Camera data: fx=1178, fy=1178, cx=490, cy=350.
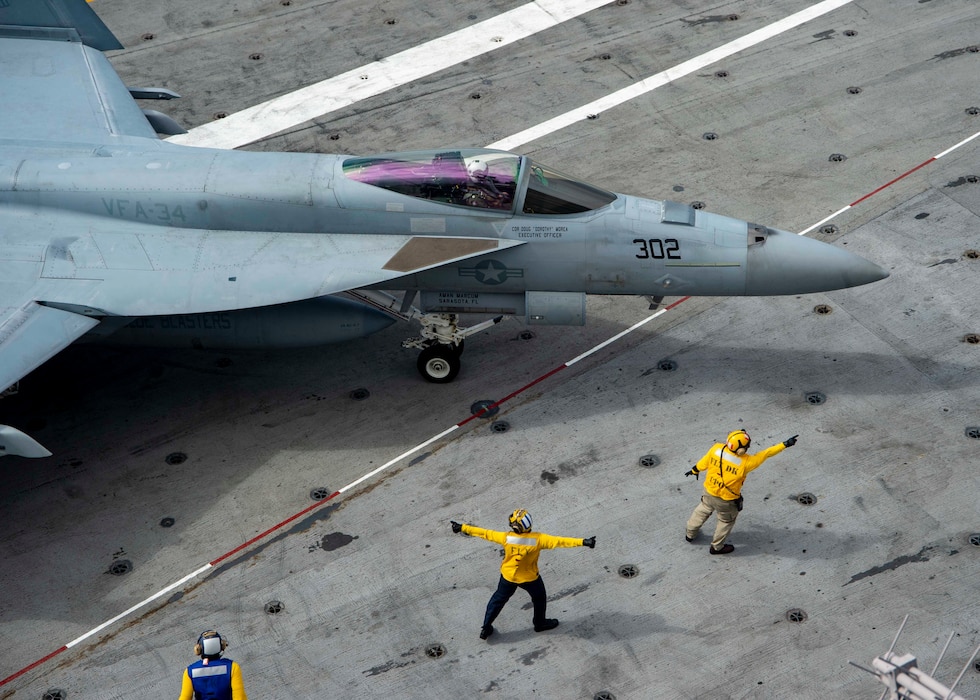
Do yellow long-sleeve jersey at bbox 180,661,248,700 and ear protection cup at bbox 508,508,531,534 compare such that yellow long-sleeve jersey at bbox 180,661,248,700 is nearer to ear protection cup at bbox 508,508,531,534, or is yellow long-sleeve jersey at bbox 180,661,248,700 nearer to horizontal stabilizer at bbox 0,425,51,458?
ear protection cup at bbox 508,508,531,534

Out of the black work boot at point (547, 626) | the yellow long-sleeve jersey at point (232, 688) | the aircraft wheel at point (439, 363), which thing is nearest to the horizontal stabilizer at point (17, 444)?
the yellow long-sleeve jersey at point (232, 688)

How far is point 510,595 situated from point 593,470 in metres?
2.86

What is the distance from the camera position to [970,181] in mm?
19062

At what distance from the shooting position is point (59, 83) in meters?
18.3

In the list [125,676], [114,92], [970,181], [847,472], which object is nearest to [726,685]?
[847,472]

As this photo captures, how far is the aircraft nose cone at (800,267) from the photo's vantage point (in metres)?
14.9

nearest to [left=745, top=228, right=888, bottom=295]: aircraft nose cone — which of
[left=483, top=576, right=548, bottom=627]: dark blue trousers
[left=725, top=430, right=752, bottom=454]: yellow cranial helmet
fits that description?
[left=725, top=430, right=752, bottom=454]: yellow cranial helmet

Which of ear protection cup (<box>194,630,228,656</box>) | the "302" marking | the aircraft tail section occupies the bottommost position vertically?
ear protection cup (<box>194,630,228,656</box>)

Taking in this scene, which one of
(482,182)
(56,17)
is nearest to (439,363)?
(482,182)

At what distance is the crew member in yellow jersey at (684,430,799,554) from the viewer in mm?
12516

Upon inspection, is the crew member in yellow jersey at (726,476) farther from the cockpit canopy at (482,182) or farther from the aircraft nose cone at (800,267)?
the cockpit canopy at (482,182)

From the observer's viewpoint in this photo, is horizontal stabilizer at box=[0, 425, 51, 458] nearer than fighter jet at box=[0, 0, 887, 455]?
Yes

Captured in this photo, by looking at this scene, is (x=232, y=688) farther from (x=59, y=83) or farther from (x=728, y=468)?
(x=59, y=83)

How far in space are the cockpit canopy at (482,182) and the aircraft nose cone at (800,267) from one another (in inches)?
81.9
